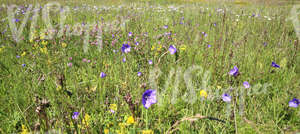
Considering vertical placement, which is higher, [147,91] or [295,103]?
[147,91]

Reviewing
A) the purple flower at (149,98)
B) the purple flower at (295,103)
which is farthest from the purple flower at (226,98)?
the purple flower at (149,98)

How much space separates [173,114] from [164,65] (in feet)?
2.94

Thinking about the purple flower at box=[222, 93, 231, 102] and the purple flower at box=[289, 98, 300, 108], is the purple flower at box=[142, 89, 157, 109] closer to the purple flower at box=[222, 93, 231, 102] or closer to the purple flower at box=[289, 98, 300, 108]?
the purple flower at box=[222, 93, 231, 102]

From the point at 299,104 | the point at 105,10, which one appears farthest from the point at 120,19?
the point at 299,104

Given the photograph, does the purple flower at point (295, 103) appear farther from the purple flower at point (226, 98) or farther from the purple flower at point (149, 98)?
the purple flower at point (149, 98)

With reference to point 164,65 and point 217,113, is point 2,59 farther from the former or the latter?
point 217,113

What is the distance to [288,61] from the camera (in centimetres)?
252

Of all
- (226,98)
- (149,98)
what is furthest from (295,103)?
(149,98)

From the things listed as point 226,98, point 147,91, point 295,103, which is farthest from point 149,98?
point 295,103

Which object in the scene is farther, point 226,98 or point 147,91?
point 226,98

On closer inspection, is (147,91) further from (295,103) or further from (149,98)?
(295,103)

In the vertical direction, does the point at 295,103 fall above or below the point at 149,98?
below

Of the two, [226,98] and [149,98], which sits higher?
[149,98]

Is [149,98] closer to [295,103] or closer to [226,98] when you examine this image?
[226,98]
